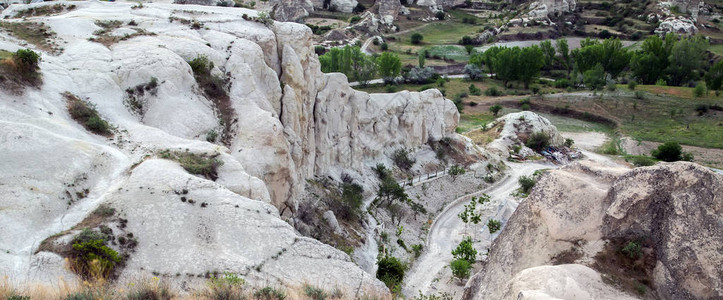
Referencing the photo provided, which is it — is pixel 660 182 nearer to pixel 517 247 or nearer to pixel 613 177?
pixel 613 177

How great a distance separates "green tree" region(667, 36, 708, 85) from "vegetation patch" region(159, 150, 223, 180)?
111 metres

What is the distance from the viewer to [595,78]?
104 meters

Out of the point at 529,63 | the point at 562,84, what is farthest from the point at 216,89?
the point at 562,84

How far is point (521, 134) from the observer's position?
73.7 m

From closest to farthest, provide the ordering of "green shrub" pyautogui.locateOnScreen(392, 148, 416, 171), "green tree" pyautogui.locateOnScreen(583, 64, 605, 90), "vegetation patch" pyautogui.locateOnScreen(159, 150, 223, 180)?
"vegetation patch" pyautogui.locateOnScreen(159, 150, 223, 180)
"green shrub" pyautogui.locateOnScreen(392, 148, 416, 171)
"green tree" pyautogui.locateOnScreen(583, 64, 605, 90)

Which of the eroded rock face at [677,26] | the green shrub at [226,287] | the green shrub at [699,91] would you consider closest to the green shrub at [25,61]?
the green shrub at [226,287]

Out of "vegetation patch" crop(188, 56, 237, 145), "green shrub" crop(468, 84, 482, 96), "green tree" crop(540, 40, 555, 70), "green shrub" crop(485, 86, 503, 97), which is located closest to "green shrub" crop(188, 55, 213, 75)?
"vegetation patch" crop(188, 56, 237, 145)

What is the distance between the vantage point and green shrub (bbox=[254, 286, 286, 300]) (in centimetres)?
1373

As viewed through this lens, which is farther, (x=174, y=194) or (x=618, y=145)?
(x=618, y=145)

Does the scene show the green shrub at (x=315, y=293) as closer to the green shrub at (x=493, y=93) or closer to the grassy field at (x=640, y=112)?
the grassy field at (x=640, y=112)

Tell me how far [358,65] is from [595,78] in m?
46.9

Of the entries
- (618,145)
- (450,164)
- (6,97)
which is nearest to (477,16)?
(618,145)

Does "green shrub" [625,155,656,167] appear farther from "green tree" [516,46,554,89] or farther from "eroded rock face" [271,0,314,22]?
"eroded rock face" [271,0,314,22]

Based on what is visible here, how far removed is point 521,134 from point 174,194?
62898 millimetres
